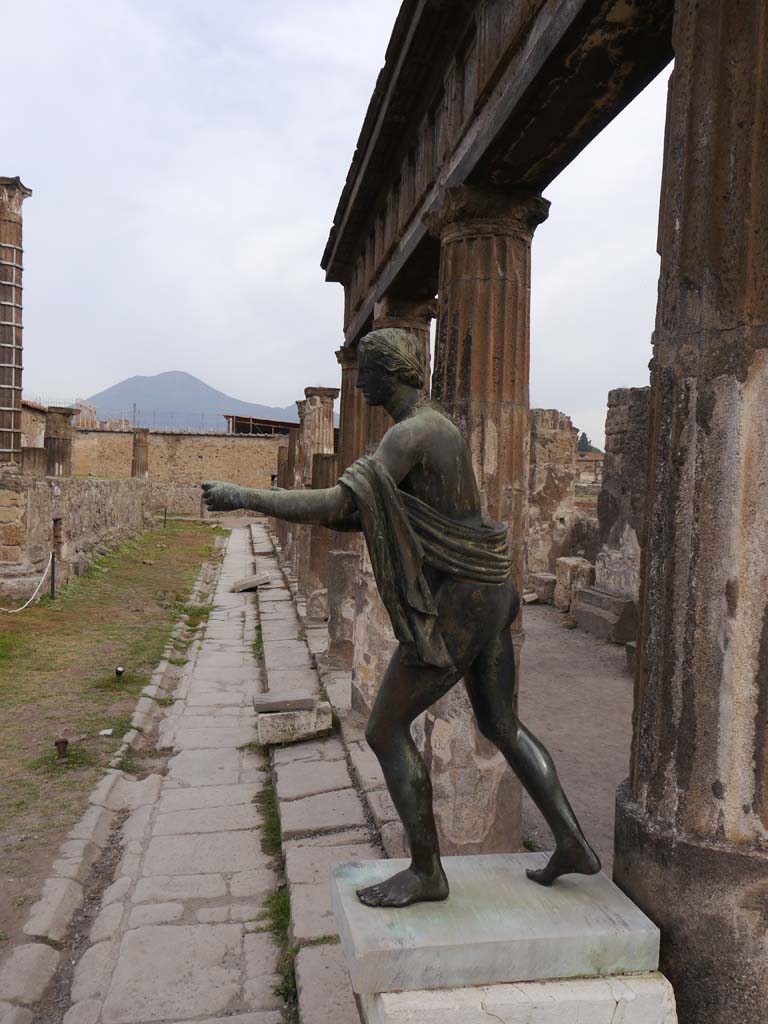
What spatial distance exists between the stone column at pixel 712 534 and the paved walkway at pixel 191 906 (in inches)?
78.2

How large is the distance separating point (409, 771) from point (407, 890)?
36cm

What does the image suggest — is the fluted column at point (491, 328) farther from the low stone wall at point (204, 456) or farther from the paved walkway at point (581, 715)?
the low stone wall at point (204, 456)

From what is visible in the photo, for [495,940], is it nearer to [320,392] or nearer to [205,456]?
[320,392]

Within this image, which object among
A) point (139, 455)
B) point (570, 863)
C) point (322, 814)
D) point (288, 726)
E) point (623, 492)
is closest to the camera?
point (570, 863)

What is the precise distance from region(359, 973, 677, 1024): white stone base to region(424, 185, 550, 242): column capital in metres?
3.33

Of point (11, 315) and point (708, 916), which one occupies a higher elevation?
point (11, 315)

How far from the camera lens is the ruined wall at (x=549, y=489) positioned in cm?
1402

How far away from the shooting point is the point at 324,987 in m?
3.28

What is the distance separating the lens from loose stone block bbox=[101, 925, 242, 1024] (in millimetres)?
3260

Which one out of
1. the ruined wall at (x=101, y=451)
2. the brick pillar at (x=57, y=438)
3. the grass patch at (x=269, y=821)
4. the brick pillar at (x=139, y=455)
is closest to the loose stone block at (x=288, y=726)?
the grass patch at (x=269, y=821)

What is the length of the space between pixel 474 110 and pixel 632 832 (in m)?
3.44

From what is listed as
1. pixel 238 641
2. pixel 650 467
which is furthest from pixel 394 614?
pixel 238 641

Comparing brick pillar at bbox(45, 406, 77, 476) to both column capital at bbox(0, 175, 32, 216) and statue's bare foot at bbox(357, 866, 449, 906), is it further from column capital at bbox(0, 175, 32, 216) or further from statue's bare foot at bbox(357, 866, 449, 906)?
statue's bare foot at bbox(357, 866, 449, 906)

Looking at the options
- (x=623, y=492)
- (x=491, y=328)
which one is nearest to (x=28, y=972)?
(x=491, y=328)
